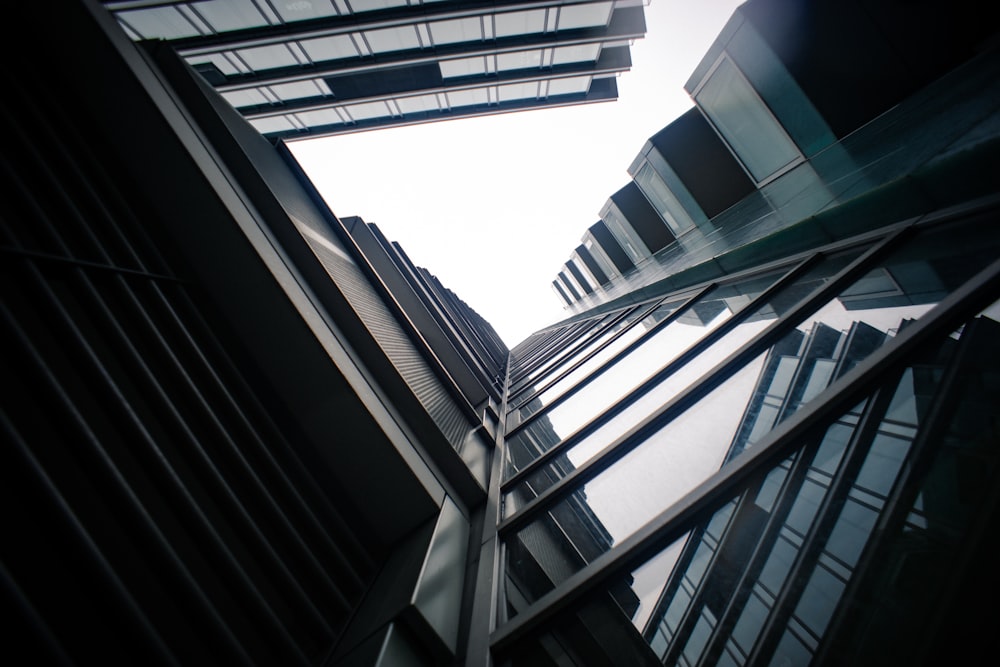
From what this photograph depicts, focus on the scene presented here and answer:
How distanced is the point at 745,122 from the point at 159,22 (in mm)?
16269

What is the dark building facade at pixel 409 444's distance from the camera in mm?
1560

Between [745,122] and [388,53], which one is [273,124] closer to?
[388,53]

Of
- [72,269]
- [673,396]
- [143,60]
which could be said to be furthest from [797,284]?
[143,60]

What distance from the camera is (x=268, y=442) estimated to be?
11.0 feet

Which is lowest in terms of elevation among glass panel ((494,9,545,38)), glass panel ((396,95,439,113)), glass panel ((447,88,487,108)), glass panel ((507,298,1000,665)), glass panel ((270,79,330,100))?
glass panel ((507,298,1000,665))

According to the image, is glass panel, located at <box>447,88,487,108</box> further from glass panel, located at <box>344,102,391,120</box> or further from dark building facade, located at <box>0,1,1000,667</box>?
dark building facade, located at <box>0,1,1000,667</box>

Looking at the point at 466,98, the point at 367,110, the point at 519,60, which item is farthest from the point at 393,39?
the point at 466,98

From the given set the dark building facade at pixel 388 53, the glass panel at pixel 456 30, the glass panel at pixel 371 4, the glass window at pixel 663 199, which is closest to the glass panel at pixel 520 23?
the dark building facade at pixel 388 53

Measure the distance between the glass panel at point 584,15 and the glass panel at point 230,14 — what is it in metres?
9.44

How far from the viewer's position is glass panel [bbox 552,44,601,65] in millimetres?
15500

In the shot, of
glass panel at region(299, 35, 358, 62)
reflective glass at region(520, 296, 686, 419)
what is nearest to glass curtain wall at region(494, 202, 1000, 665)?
reflective glass at region(520, 296, 686, 419)

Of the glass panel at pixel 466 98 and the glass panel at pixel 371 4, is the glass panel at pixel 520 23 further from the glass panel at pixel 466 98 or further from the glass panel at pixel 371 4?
the glass panel at pixel 466 98

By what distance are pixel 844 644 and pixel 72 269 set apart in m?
4.24

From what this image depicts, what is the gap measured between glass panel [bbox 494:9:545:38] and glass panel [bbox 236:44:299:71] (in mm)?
7261
